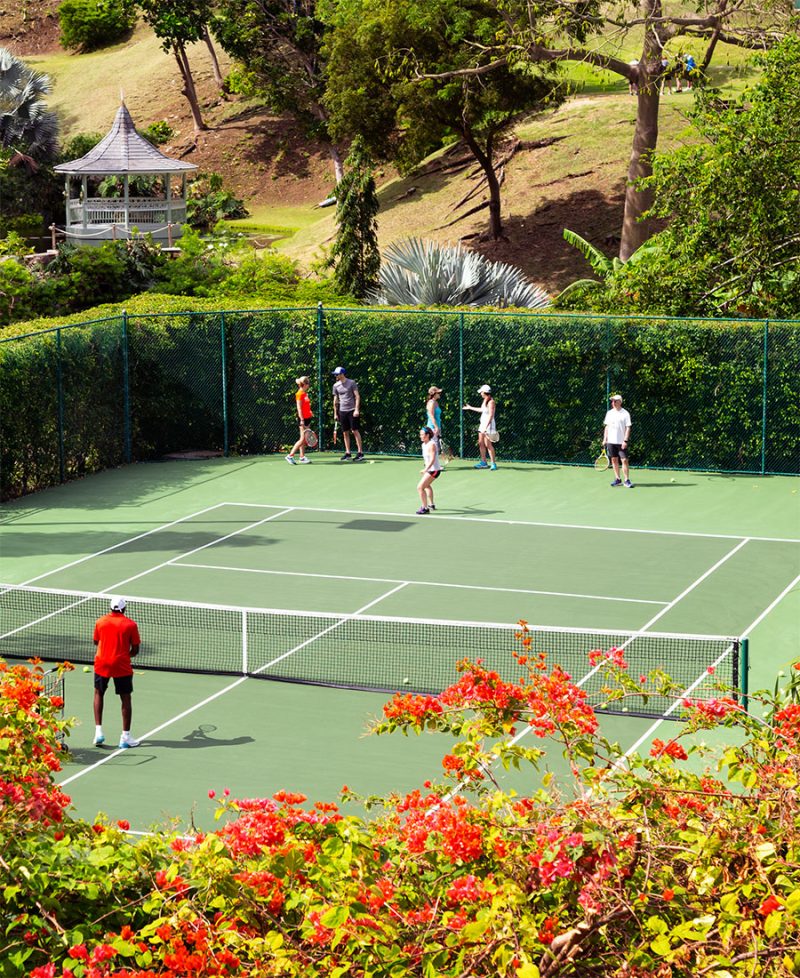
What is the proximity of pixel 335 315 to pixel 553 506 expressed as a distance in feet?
20.3

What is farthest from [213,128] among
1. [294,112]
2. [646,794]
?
[646,794]

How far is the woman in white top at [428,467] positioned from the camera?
22.3 m

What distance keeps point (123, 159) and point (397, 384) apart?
25.4 metres

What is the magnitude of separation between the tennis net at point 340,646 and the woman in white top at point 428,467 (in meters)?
5.45

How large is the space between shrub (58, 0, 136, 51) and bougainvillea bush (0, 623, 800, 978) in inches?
3329

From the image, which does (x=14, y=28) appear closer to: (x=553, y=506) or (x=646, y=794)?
(x=553, y=506)

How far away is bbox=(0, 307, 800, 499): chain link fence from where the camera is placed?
2497 centimetres

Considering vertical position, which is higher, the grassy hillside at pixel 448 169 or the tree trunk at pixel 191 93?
the tree trunk at pixel 191 93

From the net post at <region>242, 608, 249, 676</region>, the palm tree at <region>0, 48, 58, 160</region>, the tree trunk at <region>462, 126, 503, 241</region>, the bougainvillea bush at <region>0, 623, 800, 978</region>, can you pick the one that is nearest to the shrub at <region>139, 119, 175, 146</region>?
the palm tree at <region>0, 48, 58, 160</region>

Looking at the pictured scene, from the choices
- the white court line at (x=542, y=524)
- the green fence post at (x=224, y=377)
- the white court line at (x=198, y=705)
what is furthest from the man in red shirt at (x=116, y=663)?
the green fence post at (x=224, y=377)

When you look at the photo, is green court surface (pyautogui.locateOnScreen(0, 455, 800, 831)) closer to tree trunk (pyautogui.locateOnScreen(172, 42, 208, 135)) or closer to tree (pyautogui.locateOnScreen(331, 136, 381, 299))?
tree (pyautogui.locateOnScreen(331, 136, 381, 299))

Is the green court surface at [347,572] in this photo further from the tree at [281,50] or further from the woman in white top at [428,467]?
the tree at [281,50]

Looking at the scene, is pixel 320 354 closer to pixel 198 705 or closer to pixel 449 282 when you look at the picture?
pixel 449 282

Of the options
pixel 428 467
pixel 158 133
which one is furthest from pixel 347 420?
pixel 158 133
